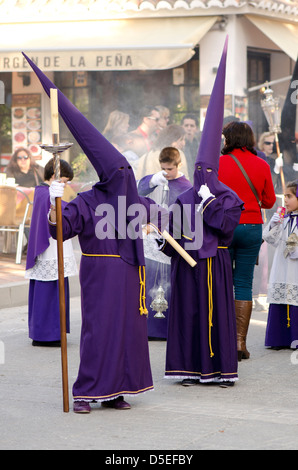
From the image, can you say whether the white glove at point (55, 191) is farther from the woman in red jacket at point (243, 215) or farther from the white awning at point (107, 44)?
the white awning at point (107, 44)

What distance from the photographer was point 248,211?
751cm

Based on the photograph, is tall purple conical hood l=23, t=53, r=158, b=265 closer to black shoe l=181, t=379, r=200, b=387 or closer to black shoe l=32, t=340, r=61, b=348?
black shoe l=181, t=379, r=200, b=387

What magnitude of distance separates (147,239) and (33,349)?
147cm

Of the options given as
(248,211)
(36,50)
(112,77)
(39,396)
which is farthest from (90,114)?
(39,396)

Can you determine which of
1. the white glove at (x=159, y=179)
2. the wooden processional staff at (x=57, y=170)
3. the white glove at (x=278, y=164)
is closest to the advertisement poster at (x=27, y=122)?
the white glove at (x=278, y=164)

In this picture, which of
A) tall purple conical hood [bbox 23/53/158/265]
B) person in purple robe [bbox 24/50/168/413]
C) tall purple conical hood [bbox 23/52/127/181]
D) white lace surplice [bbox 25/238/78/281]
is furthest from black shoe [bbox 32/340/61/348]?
tall purple conical hood [bbox 23/52/127/181]

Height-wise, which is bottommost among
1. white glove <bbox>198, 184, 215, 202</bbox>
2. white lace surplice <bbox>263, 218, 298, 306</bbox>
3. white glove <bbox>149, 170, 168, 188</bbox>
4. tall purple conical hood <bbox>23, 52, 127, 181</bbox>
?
white lace surplice <bbox>263, 218, 298, 306</bbox>

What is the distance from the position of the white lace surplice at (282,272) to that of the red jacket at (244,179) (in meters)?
0.73

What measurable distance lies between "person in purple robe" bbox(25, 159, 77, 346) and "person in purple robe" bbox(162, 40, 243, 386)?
1.79 meters

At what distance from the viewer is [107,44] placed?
1462cm

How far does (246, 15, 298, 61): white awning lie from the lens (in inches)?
588

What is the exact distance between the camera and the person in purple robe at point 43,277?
324 inches

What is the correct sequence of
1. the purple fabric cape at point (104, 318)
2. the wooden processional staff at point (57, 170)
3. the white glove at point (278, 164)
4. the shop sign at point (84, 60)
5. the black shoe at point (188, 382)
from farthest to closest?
the shop sign at point (84, 60), the white glove at point (278, 164), the black shoe at point (188, 382), the purple fabric cape at point (104, 318), the wooden processional staff at point (57, 170)

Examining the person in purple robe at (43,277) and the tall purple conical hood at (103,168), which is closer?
the tall purple conical hood at (103,168)
